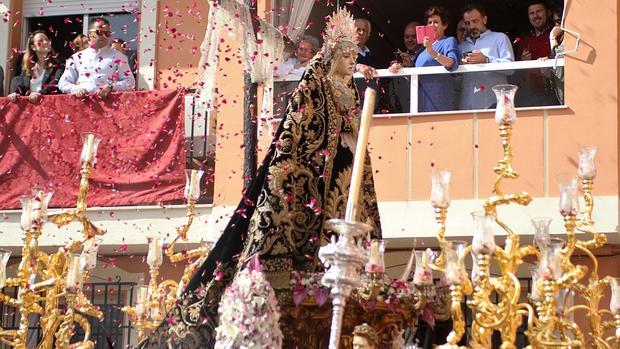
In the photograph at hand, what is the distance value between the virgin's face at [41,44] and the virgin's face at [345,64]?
786cm

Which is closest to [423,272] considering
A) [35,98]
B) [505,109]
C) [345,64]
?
[345,64]

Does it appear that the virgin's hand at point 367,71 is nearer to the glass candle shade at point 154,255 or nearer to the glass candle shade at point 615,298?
the glass candle shade at point 154,255

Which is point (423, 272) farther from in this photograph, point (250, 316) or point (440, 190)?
point (250, 316)

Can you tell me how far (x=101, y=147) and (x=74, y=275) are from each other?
5149mm

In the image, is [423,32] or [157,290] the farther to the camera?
[423,32]

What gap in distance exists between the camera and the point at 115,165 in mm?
12766

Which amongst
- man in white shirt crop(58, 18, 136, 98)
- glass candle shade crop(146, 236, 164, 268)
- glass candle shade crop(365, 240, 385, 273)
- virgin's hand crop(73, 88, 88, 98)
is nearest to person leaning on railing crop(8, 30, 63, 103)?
man in white shirt crop(58, 18, 136, 98)

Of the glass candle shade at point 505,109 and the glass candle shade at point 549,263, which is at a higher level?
the glass candle shade at point 505,109

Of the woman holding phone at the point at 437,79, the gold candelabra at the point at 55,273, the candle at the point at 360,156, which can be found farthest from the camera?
the woman holding phone at the point at 437,79

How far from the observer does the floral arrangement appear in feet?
16.6

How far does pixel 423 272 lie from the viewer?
5.68 m

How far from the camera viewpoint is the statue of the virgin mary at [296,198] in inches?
219

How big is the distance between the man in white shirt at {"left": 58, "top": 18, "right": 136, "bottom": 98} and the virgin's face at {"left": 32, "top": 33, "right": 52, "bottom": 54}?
1.33ft

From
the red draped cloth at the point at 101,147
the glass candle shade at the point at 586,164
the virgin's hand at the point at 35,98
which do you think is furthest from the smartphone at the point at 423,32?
the glass candle shade at the point at 586,164
